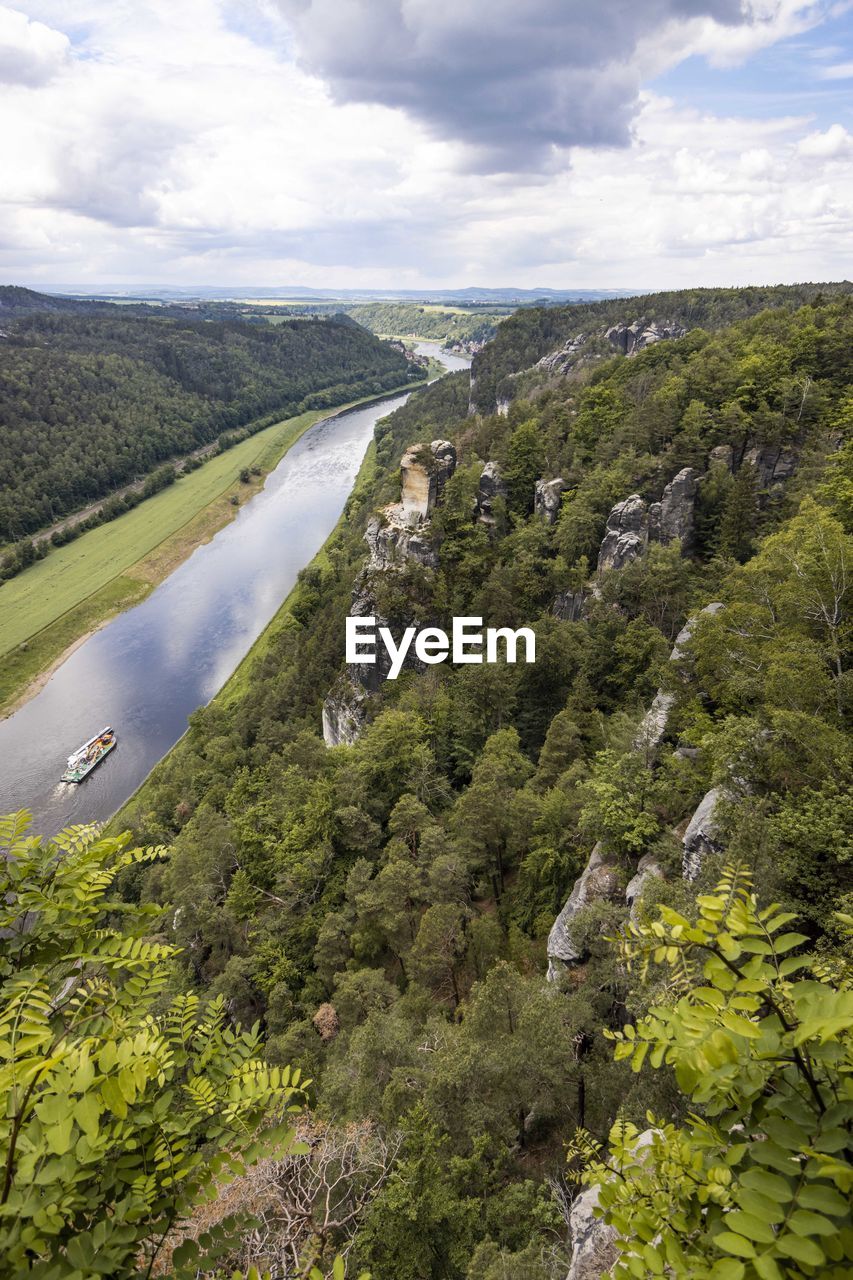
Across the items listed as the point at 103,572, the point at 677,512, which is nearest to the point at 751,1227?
the point at 677,512

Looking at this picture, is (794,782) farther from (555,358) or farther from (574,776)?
(555,358)

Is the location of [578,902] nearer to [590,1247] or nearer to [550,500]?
[590,1247]

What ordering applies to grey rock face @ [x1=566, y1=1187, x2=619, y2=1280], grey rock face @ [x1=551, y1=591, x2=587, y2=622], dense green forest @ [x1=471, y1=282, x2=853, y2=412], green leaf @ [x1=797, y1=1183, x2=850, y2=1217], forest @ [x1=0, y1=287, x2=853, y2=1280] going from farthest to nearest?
dense green forest @ [x1=471, y1=282, x2=853, y2=412] < grey rock face @ [x1=551, y1=591, x2=587, y2=622] < grey rock face @ [x1=566, y1=1187, x2=619, y2=1280] < forest @ [x1=0, y1=287, x2=853, y2=1280] < green leaf @ [x1=797, y1=1183, x2=850, y2=1217]

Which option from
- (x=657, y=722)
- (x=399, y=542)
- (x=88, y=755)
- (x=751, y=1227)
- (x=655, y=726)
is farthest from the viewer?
(x=88, y=755)

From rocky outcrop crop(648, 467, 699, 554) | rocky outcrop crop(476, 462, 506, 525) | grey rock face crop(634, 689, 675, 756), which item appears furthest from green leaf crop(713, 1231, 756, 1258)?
rocky outcrop crop(476, 462, 506, 525)

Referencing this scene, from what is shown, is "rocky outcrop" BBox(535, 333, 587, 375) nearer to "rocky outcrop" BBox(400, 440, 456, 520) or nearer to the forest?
the forest

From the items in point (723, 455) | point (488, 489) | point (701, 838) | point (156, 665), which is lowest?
point (156, 665)

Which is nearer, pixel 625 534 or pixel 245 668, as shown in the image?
pixel 625 534

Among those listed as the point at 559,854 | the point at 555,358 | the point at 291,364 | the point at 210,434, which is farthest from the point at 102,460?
the point at 559,854
